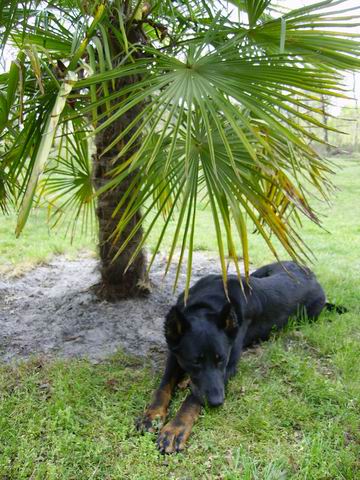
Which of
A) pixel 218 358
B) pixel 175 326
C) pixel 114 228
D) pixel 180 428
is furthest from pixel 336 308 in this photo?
pixel 180 428

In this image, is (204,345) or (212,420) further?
(204,345)

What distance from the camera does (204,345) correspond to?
2.76 m

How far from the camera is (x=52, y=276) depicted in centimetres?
532

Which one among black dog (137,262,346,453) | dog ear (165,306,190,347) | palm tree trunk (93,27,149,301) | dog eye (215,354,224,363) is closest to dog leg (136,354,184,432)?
black dog (137,262,346,453)

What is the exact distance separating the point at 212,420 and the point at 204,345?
43cm

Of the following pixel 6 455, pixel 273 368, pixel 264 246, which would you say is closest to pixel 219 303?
pixel 273 368

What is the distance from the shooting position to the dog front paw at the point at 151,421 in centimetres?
252

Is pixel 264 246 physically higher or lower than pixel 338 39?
lower

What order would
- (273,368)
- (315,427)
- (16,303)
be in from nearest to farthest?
(315,427)
(273,368)
(16,303)

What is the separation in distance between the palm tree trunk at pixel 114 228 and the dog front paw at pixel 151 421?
1.47m

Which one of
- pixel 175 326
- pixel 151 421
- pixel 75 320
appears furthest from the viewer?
pixel 75 320

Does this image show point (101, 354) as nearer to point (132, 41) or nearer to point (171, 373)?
point (171, 373)

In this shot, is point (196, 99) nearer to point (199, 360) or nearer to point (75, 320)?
point (199, 360)

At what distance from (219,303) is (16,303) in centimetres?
219
